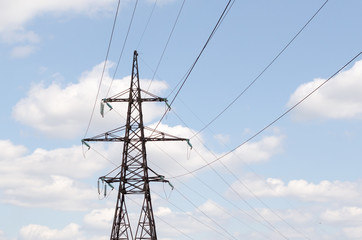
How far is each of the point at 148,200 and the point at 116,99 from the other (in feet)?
31.1

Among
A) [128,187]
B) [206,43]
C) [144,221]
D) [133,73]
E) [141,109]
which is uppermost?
[133,73]

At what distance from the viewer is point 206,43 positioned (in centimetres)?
2103

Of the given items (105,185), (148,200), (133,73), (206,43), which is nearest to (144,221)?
(148,200)

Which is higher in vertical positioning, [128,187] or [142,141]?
[142,141]

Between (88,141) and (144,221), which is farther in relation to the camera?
(88,141)

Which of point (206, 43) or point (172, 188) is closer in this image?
point (206, 43)

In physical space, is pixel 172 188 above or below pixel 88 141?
below

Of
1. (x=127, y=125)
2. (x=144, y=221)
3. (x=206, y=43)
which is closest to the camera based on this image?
(x=206, y=43)

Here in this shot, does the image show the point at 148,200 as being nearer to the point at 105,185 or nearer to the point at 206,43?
the point at 105,185

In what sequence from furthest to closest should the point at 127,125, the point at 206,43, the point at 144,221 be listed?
the point at 127,125 < the point at 144,221 < the point at 206,43

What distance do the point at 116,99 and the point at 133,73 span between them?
279 centimetres

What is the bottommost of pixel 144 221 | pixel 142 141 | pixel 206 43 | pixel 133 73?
pixel 206 43

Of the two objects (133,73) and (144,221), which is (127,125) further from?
(144,221)

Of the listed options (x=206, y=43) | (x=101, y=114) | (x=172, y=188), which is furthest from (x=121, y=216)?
(x=206, y=43)
